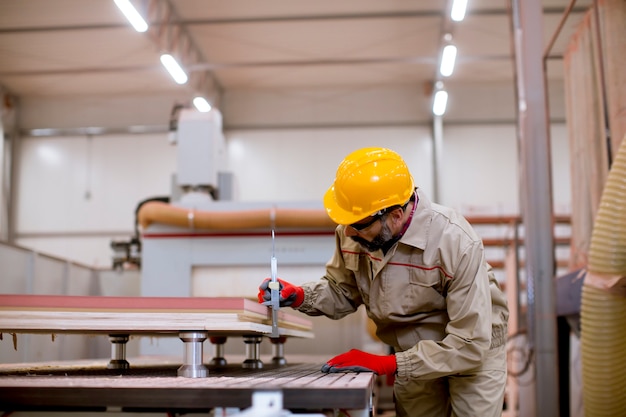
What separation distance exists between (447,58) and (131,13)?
4.61 metres

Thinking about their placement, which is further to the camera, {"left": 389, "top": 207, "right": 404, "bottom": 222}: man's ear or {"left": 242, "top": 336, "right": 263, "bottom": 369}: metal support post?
{"left": 242, "top": 336, "right": 263, "bottom": 369}: metal support post

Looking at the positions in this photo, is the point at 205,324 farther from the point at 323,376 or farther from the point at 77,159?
the point at 77,159

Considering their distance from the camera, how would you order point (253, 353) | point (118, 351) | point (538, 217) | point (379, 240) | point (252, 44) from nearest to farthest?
1. point (379, 240)
2. point (118, 351)
3. point (253, 353)
4. point (538, 217)
5. point (252, 44)

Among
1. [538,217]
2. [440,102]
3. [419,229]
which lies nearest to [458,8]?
[440,102]

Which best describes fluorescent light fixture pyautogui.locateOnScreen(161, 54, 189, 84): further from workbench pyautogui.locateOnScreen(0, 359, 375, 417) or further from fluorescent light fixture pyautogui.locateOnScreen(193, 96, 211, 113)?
workbench pyautogui.locateOnScreen(0, 359, 375, 417)

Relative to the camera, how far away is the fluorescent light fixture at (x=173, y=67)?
10041mm

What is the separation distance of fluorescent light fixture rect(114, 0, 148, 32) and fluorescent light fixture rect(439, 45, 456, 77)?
4.25 m

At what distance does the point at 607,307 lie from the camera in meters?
3.84

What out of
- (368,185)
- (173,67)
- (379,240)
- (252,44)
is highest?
(252,44)

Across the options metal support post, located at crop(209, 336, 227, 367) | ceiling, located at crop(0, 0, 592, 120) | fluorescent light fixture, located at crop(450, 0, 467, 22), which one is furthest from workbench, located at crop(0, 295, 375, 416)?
ceiling, located at crop(0, 0, 592, 120)

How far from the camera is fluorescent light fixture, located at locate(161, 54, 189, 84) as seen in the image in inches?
395

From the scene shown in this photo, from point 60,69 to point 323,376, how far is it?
37.5ft

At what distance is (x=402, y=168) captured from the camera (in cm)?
269

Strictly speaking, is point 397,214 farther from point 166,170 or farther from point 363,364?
point 166,170
